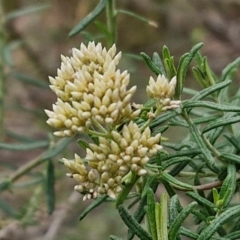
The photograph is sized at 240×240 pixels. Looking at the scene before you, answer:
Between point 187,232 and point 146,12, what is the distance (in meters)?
3.35

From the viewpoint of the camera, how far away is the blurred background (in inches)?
77.1

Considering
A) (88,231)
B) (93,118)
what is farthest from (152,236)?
(88,231)

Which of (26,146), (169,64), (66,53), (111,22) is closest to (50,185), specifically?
(26,146)

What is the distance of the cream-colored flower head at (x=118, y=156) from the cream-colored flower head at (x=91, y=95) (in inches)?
1.0

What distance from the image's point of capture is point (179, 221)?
0.70 meters

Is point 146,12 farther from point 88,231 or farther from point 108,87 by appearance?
point 108,87

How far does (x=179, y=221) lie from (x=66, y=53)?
2.95 meters

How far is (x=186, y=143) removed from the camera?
92 cm

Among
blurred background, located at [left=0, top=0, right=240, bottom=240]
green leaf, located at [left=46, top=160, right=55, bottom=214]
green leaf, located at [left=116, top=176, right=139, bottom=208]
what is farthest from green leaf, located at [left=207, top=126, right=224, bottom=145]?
blurred background, located at [left=0, top=0, right=240, bottom=240]

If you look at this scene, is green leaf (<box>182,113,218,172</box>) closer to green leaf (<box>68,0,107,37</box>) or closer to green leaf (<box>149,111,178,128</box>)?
green leaf (<box>149,111,178,128</box>)

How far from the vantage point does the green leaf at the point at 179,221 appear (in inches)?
27.4

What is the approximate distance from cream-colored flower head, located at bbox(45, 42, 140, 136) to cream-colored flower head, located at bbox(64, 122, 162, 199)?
26 millimetres

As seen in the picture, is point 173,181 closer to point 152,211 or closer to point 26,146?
point 152,211

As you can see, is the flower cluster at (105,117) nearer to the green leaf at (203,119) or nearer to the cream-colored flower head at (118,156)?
the cream-colored flower head at (118,156)
